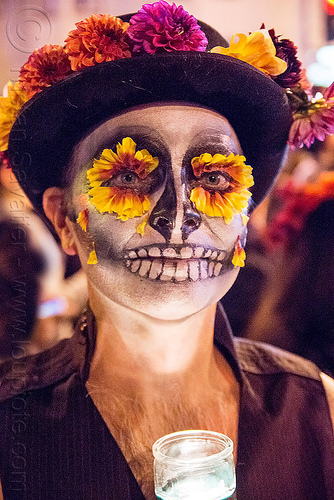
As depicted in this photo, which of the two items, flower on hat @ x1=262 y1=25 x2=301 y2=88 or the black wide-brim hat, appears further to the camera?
flower on hat @ x1=262 y1=25 x2=301 y2=88

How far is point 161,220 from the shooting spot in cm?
143

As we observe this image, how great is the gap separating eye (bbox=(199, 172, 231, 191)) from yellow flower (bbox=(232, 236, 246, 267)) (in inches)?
5.8

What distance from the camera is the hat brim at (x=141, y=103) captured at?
4.55 feet

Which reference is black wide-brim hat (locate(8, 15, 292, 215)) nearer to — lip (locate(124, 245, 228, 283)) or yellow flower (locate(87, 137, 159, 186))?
yellow flower (locate(87, 137, 159, 186))

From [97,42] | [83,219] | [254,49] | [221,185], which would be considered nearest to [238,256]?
[221,185]

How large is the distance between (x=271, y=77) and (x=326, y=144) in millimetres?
324

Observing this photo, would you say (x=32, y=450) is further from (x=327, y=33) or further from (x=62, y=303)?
(x=327, y=33)

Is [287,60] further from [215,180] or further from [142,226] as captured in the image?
[142,226]

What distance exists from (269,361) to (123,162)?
695mm

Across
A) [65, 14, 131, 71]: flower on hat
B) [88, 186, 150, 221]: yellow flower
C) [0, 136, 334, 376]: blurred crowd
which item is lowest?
[0, 136, 334, 376]: blurred crowd

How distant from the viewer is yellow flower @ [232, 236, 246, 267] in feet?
5.00

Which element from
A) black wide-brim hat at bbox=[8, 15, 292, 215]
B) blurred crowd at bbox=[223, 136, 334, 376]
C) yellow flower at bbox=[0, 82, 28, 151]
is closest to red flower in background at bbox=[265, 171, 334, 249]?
blurred crowd at bbox=[223, 136, 334, 376]

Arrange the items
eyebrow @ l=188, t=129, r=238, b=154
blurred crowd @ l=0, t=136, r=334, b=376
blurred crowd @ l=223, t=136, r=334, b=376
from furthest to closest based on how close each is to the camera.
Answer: blurred crowd @ l=223, t=136, r=334, b=376, blurred crowd @ l=0, t=136, r=334, b=376, eyebrow @ l=188, t=129, r=238, b=154

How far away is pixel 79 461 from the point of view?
4.74 feet
